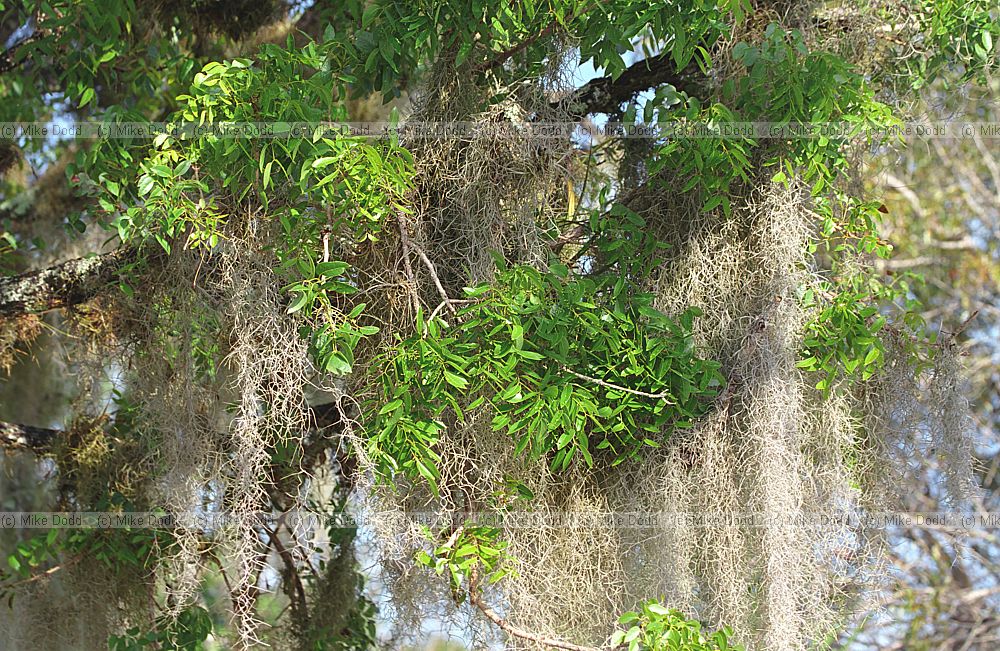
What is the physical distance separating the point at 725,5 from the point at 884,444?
39.7 inches

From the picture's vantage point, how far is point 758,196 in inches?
83.1

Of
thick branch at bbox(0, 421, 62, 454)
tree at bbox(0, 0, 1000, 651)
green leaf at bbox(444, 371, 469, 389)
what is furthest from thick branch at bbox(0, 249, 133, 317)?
green leaf at bbox(444, 371, 469, 389)

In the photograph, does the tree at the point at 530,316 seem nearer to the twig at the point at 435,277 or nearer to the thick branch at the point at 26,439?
the twig at the point at 435,277

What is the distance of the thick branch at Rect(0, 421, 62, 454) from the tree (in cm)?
24

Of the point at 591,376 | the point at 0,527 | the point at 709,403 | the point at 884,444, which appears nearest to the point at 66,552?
the point at 0,527

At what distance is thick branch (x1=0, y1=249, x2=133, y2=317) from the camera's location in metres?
2.26

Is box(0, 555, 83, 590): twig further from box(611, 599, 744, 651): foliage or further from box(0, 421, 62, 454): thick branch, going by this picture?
box(611, 599, 744, 651): foliage

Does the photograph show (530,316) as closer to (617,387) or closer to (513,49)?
(617,387)

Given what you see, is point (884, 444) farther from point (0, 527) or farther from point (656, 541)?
point (0, 527)

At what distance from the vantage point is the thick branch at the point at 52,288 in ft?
7.41

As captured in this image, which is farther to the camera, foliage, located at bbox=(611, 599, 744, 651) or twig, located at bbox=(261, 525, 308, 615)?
twig, located at bbox=(261, 525, 308, 615)

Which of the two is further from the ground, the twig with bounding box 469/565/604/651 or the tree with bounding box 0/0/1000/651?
the tree with bounding box 0/0/1000/651

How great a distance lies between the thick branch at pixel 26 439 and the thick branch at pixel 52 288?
0.33 m

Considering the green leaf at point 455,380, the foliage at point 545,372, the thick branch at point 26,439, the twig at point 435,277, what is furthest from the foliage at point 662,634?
the thick branch at point 26,439
